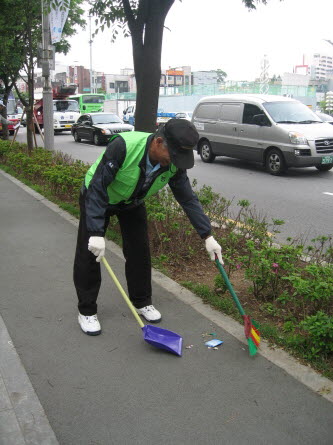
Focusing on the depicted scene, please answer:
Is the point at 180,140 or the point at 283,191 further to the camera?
the point at 283,191

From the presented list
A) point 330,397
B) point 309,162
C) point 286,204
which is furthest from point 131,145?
point 309,162

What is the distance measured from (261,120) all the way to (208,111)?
7.58 feet

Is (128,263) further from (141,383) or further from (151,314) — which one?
(141,383)

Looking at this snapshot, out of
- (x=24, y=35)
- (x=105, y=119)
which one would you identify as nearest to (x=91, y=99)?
(x=105, y=119)

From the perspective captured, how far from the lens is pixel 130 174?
316 cm

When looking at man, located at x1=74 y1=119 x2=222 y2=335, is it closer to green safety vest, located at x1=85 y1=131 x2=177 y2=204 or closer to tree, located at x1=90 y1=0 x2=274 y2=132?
green safety vest, located at x1=85 y1=131 x2=177 y2=204

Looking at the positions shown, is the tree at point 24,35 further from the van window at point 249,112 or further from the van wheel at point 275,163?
the van wheel at point 275,163

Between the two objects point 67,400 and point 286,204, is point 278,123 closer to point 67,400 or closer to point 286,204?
point 286,204

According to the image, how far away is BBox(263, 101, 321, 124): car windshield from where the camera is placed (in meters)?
12.1

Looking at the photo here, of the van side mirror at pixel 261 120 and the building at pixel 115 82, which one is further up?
the building at pixel 115 82

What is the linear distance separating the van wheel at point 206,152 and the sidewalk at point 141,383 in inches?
406

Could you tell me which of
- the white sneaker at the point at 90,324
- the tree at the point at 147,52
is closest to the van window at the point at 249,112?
the tree at the point at 147,52

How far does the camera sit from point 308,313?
11.6ft

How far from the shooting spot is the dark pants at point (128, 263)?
137 inches
